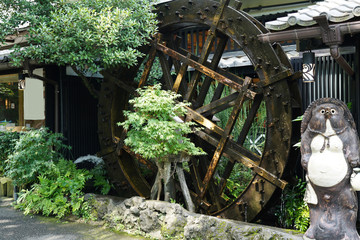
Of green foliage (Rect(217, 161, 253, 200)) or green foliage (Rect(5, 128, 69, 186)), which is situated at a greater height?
green foliage (Rect(5, 128, 69, 186))

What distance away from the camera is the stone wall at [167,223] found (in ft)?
18.1

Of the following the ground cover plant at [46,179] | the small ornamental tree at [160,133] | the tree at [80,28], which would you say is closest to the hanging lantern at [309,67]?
the small ornamental tree at [160,133]

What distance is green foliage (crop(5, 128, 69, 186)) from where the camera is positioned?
824cm

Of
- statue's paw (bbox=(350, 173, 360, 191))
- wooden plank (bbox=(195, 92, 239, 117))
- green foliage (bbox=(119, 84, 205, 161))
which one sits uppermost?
wooden plank (bbox=(195, 92, 239, 117))

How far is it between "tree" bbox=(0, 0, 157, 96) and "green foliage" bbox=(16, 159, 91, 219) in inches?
90.2

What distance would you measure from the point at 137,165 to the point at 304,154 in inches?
207

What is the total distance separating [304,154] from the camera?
504 centimetres

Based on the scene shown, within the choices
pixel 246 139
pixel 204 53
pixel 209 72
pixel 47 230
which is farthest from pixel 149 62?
pixel 47 230

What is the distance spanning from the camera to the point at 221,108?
758cm

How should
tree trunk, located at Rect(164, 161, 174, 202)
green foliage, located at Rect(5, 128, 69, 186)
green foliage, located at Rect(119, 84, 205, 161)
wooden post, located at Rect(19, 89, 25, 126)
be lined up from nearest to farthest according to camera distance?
1. green foliage, located at Rect(119, 84, 205, 161)
2. tree trunk, located at Rect(164, 161, 174, 202)
3. green foliage, located at Rect(5, 128, 69, 186)
4. wooden post, located at Rect(19, 89, 25, 126)

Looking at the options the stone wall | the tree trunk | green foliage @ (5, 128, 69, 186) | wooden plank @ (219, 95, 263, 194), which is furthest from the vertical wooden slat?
wooden plank @ (219, 95, 263, 194)

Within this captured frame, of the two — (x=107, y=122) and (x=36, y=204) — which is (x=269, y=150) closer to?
(x=107, y=122)

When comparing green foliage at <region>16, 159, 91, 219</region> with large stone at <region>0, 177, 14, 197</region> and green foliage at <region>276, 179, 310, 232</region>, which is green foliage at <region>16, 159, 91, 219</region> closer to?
large stone at <region>0, 177, 14, 197</region>

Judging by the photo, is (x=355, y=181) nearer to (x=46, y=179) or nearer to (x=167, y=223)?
(x=167, y=223)
